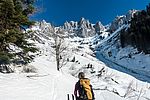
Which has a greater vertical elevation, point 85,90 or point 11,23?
point 11,23

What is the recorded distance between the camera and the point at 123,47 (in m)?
120

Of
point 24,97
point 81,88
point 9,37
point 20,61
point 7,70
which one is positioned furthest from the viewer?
point 20,61

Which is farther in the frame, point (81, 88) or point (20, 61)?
point (20, 61)

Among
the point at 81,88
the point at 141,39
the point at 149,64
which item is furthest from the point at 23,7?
the point at 141,39

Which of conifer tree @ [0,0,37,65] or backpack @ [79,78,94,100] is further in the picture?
conifer tree @ [0,0,37,65]

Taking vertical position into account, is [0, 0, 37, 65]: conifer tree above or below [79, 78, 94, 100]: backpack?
above

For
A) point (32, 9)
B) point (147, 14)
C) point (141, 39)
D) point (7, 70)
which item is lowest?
point (7, 70)

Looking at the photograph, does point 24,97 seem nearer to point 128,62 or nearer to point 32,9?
point 32,9

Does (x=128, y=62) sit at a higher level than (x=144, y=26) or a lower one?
lower

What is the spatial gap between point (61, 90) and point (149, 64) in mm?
65693

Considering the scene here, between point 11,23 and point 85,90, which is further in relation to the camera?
point 11,23

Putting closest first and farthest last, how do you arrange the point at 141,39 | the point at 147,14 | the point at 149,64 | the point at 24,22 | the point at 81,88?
the point at 81,88, the point at 24,22, the point at 149,64, the point at 141,39, the point at 147,14

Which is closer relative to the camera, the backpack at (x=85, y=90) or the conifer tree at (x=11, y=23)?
the backpack at (x=85, y=90)

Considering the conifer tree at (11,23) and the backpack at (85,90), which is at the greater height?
the conifer tree at (11,23)
